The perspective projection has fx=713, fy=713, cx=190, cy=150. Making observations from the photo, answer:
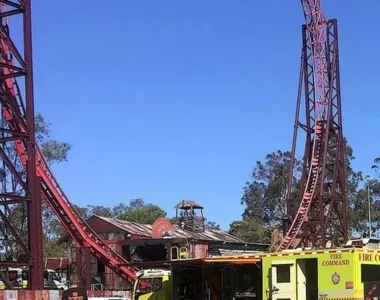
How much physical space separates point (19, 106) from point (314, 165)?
81.0 feet

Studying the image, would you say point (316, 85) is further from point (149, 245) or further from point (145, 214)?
point (145, 214)

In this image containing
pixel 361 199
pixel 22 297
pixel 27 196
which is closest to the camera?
pixel 22 297

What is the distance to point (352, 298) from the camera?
17.3 metres

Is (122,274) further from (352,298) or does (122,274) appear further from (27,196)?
(352,298)

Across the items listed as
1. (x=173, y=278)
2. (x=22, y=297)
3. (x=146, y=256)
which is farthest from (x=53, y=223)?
(x=173, y=278)

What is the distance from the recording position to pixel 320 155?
54000 mm

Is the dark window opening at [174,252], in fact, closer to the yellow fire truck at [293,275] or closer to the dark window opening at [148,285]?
the dark window opening at [148,285]

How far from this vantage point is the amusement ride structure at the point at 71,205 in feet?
115

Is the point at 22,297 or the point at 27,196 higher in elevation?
the point at 27,196

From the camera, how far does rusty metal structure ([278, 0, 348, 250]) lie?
51875 mm

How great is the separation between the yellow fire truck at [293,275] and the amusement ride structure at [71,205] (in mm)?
15607

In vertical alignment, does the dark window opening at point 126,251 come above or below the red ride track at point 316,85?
below

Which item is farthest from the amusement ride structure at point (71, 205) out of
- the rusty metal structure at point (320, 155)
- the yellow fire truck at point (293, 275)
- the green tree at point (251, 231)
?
the green tree at point (251, 231)

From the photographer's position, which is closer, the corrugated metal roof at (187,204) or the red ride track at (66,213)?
Result: the red ride track at (66,213)
